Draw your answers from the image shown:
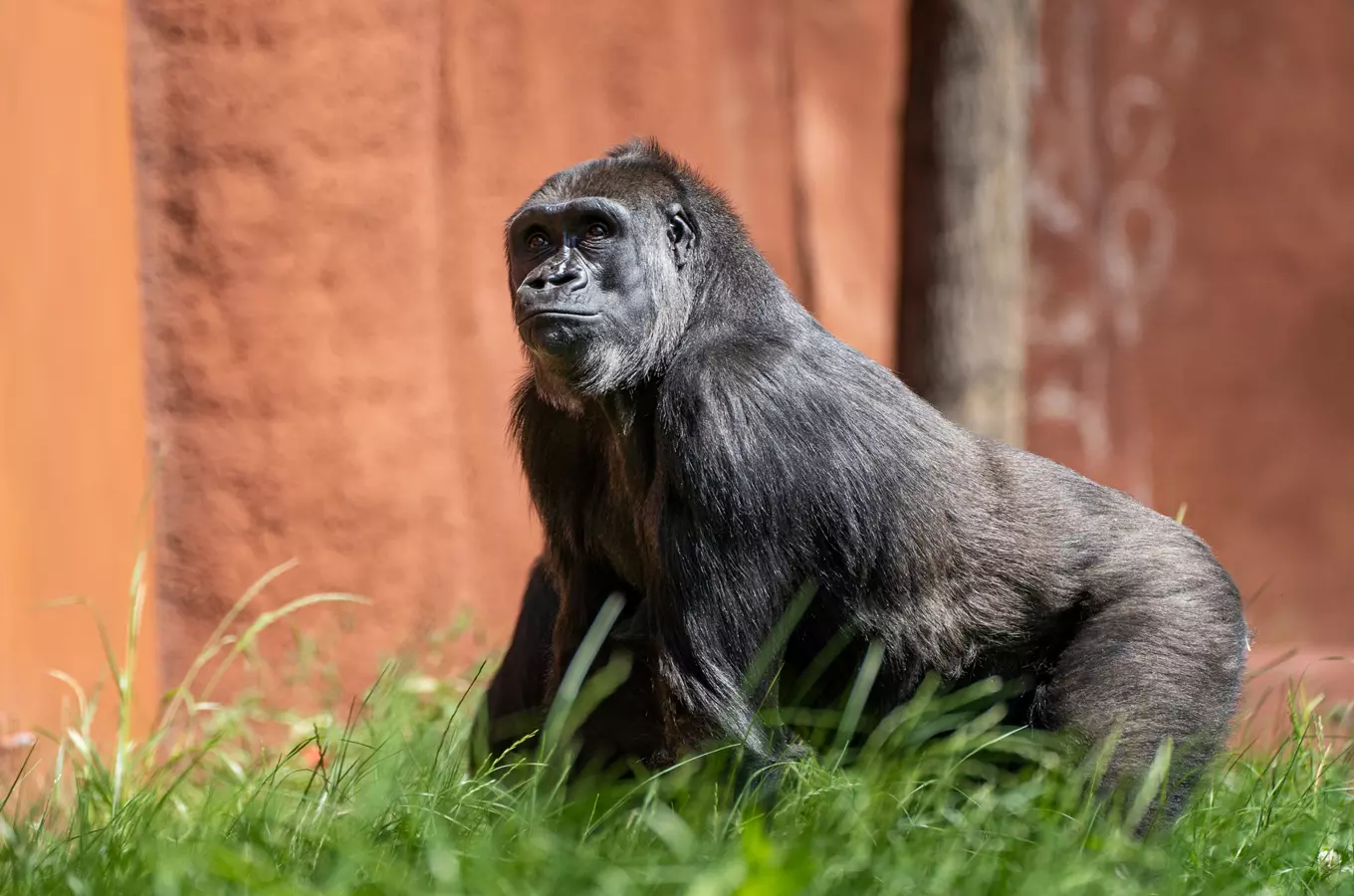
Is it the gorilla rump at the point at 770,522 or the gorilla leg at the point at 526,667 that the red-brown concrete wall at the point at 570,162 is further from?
the gorilla rump at the point at 770,522

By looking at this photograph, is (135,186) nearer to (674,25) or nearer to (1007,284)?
(674,25)

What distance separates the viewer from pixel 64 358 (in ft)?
16.9

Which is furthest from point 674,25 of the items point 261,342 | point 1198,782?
point 1198,782

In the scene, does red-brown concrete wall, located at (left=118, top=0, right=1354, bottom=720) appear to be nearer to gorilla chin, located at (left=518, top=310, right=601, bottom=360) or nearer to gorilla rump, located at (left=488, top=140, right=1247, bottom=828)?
gorilla rump, located at (left=488, top=140, right=1247, bottom=828)

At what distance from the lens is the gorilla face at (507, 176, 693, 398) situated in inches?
158

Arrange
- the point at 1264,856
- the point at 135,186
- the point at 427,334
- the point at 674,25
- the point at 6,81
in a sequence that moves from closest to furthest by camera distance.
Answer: the point at 1264,856
the point at 6,81
the point at 135,186
the point at 427,334
the point at 674,25

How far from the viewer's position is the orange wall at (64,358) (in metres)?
4.78

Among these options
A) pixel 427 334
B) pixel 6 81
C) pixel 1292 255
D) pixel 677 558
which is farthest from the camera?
pixel 1292 255

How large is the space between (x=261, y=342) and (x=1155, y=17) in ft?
21.6

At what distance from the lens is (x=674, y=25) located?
310 inches

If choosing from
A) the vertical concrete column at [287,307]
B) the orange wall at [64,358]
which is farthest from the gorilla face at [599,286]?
the vertical concrete column at [287,307]

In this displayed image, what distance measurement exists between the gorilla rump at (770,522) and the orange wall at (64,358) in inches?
Result: 67.7

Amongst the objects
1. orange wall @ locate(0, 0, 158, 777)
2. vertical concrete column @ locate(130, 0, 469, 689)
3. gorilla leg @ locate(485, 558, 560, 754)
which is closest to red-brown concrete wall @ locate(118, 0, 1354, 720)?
vertical concrete column @ locate(130, 0, 469, 689)

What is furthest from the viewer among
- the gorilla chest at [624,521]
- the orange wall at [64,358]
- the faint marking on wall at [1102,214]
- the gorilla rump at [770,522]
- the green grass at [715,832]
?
the faint marking on wall at [1102,214]
